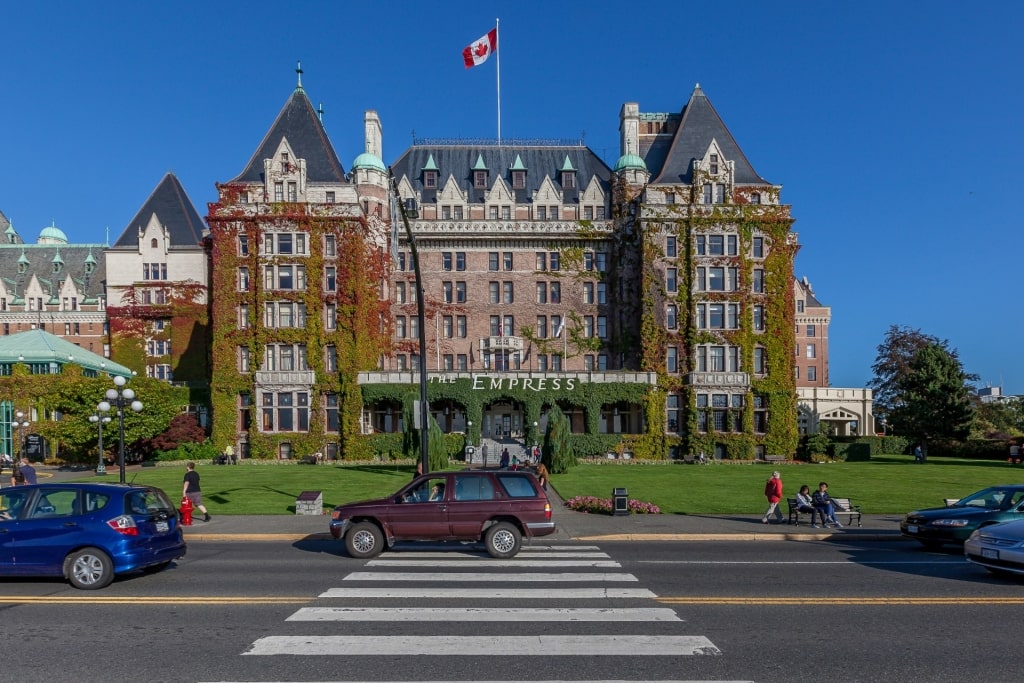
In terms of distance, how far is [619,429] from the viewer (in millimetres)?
53844

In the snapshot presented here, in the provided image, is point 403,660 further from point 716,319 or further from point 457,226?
point 457,226

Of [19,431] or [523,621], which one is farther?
[19,431]

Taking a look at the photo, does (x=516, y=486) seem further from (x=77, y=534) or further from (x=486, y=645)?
(x=77, y=534)

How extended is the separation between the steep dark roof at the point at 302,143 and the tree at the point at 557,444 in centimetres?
2667

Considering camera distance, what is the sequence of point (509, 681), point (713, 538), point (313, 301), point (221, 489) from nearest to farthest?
point (509, 681) → point (713, 538) → point (221, 489) → point (313, 301)

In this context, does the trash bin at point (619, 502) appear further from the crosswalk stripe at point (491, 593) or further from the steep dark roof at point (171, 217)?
the steep dark roof at point (171, 217)

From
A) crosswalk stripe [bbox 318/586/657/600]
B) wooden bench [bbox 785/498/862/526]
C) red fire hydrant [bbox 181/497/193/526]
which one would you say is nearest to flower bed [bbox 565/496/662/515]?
wooden bench [bbox 785/498/862/526]

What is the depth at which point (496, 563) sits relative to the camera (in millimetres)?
15094

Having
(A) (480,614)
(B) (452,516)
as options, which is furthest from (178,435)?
(A) (480,614)

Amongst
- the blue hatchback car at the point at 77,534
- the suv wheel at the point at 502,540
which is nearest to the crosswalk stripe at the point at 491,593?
the suv wheel at the point at 502,540

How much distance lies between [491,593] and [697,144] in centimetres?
4967

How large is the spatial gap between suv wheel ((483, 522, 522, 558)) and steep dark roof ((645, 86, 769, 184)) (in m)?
42.2

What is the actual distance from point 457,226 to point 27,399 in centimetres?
3292

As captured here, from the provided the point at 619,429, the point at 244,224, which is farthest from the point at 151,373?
the point at 619,429
